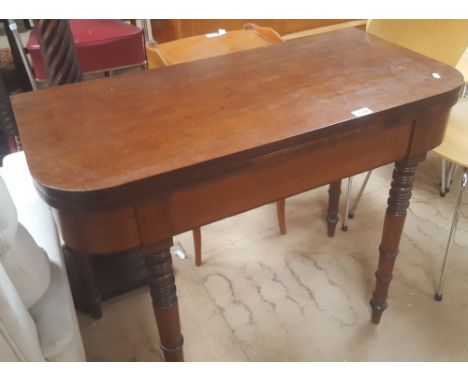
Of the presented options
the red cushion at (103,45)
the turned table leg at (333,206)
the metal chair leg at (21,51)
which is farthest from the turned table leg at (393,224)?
the metal chair leg at (21,51)

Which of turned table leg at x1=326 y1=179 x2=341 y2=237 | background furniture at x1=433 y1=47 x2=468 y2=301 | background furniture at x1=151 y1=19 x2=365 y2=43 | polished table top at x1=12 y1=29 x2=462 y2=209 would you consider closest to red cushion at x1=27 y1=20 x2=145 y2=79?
background furniture at x1=151 y1=19 x2=365 y2=43

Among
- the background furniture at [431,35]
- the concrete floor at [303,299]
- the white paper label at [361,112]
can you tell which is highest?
the white paper label at [361,112]

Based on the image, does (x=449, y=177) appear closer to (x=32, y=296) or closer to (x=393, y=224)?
(x=393, y=224)

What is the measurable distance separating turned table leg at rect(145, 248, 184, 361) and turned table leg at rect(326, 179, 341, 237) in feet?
2.81

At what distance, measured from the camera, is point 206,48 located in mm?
1650

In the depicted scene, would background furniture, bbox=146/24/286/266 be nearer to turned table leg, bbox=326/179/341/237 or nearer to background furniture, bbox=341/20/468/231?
turned table leg, bbox=326/179/341/237

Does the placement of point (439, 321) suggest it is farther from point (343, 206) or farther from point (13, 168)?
point (13, 168)

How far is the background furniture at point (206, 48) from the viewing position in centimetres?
158

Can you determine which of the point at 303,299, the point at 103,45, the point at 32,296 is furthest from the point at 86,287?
the point at 103,45

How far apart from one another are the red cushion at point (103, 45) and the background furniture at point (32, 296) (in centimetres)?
106

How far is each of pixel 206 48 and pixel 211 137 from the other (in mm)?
923

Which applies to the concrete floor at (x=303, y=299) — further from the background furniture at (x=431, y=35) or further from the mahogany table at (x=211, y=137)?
the background furniture at (x=431, y=35)

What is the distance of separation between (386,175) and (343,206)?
1.10ft

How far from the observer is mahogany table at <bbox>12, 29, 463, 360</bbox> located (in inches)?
29.8
